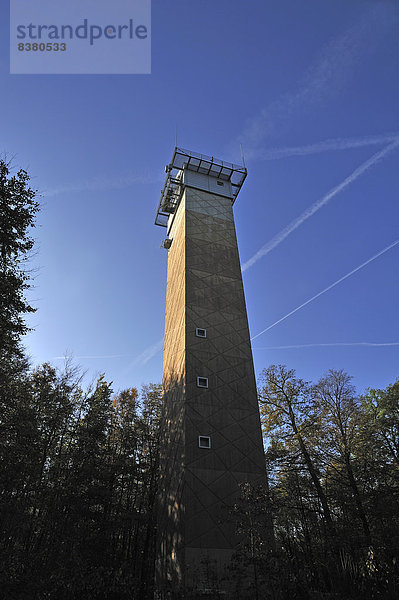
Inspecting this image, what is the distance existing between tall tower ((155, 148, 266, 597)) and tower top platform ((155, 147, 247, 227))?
0.11 m

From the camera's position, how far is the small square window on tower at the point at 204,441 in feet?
40.1

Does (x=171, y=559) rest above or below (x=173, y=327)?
below

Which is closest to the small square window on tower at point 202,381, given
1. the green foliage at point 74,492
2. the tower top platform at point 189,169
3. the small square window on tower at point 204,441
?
the small square window on tower at point 204,441

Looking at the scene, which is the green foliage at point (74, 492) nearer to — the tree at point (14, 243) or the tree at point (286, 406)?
the tree at point (14, 243)

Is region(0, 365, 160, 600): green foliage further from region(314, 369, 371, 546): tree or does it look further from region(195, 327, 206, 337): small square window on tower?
region(314, 369, 371, 546): tree

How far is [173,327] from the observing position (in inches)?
644

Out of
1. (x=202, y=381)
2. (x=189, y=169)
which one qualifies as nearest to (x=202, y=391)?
(x=202, y=381)

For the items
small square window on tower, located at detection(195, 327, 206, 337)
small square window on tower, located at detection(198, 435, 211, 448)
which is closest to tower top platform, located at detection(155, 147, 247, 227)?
small square window on tower, located at detection(195, 327, 206, 337)

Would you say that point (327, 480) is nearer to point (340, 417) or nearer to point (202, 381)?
point (340, 417)

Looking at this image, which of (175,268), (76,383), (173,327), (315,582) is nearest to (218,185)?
(175,268)

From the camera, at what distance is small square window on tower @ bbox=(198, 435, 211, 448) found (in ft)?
40.1

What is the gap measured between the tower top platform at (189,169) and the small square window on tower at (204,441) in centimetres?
1299

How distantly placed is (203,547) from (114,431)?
9878 millimetres

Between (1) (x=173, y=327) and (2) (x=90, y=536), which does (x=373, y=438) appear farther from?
(2) (x=90, y=536)
